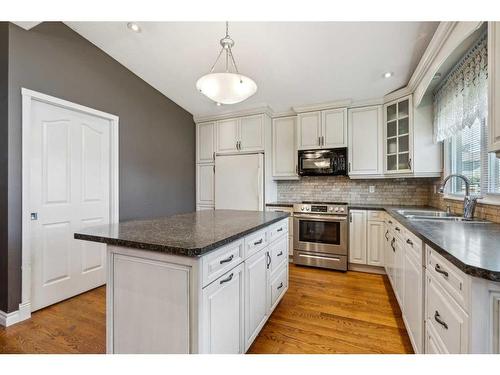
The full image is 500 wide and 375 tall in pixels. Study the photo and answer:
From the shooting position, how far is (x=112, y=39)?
8.80ft

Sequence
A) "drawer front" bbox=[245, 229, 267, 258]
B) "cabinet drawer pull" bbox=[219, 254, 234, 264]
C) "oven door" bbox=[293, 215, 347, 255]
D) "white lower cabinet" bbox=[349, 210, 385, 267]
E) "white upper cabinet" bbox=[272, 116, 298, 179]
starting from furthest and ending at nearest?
"white upper cabinet" bbox=[272, 116, 298, 179] → "oven door" bbox=[293, 215, 347, 255] → "white lower cabinet" bbox=[349, 210, 385, 267] → "drawer front" bbox=[245, 229, 267, 258] → "cabinet drawer pull" bbox=[219, 254, 234, 264]

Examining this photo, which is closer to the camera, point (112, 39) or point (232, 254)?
point (232, 254)

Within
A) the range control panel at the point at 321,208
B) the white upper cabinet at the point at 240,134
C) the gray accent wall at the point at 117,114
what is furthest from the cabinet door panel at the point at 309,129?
the gray accent wall at the point at 117,114

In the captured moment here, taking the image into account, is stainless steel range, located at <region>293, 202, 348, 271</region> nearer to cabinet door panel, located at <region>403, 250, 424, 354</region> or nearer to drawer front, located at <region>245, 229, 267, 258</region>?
cabinet door panel, located at <region>403, 250, 424, 354</region>

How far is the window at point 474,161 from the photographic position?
6.31 feet

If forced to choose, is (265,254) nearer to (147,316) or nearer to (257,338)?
(257,338)

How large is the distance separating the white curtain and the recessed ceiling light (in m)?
2.97

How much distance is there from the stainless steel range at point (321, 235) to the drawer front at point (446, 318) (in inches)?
74.6

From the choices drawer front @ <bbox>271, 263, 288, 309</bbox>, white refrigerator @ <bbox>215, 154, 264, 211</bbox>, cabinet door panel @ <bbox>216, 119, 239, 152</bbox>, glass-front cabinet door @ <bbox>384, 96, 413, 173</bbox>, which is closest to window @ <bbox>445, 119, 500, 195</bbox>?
glass-front cabinet door @ <bbox>384, 96, 413, 173</bbox>

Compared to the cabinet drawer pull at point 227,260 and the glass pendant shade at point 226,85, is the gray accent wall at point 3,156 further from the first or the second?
the cabinet drawer pull at point 227,260

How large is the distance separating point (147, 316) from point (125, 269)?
0.28m

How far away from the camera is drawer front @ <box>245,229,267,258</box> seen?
160cm
